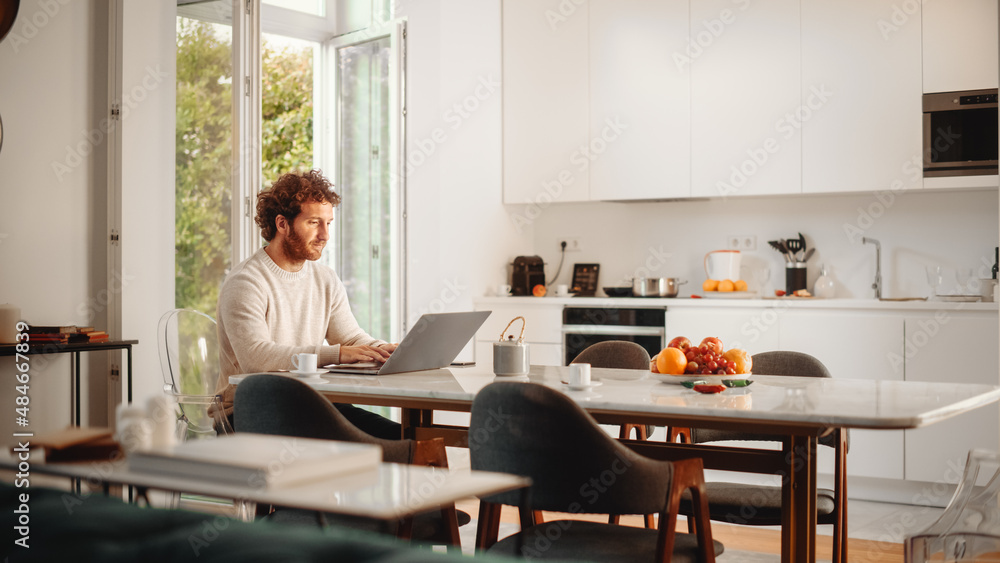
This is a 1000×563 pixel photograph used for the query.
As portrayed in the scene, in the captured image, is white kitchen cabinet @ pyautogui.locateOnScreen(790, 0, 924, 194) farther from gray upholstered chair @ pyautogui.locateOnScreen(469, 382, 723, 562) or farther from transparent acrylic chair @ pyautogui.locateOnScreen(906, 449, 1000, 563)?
gray upholstered chair @ pyautogui.locateOnScreen(469, 382, 723, 562)

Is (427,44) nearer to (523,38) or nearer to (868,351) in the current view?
(523,38)

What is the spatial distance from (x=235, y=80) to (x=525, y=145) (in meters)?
1.78

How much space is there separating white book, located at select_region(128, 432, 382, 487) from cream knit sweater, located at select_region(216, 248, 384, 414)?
1.76 m

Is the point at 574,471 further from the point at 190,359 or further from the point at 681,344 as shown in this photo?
the point at 190,359

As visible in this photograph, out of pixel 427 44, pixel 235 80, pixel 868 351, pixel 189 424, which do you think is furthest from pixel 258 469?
pixel 427 44

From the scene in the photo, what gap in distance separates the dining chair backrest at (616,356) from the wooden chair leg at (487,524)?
1010 mm

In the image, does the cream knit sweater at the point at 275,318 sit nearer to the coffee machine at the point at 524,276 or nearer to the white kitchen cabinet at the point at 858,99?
the coffee machine at the point at 524,276

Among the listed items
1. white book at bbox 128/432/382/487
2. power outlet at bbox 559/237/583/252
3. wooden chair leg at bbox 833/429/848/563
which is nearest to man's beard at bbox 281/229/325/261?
wooden chair leg at bbox 833/429/848/563

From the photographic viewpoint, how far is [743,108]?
478cm

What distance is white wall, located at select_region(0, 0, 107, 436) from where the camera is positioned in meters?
3.62

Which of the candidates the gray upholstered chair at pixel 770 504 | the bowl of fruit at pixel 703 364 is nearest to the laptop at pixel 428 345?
the bowl of fruit at pixel 703 364

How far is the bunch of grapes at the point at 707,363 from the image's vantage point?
2.47 metres

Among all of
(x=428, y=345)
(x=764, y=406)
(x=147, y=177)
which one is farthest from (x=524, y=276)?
(x=764, y=406)

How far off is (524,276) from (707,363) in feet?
9.78
